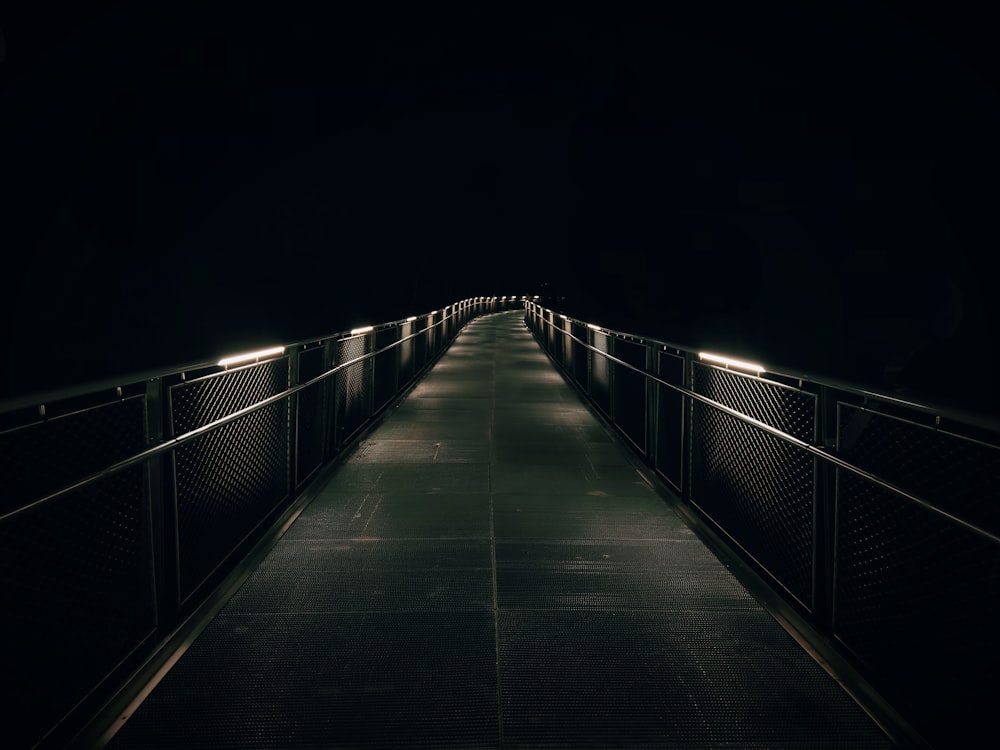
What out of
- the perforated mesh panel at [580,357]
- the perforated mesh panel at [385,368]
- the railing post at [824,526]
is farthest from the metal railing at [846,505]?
the perforated mesh panel at [580,357]

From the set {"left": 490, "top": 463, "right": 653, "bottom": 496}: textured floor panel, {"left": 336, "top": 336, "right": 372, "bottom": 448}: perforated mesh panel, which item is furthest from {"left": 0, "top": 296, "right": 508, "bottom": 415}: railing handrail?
{"left": 336, "top": 336, "right": 372, "bottom": 448}: perforated mesh panel

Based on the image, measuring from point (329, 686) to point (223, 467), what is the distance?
167 centimetres

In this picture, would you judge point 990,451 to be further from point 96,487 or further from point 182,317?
point 182,317

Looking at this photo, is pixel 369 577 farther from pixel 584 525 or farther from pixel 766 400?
pixel 766 400

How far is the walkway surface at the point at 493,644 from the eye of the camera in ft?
8.30

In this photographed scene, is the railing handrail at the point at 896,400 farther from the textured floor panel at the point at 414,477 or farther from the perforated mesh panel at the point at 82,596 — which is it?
the perforated mesh panel at the point at 82,596

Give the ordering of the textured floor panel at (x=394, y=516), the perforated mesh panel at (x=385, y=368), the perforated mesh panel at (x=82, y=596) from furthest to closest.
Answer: the perforated mesh panel at (x=385, y=368) → the textured floor panel at (x=394, y=516) → the perforated mesh panel at (x=82, y=596)

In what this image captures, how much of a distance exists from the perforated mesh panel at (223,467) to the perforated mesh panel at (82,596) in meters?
0.31

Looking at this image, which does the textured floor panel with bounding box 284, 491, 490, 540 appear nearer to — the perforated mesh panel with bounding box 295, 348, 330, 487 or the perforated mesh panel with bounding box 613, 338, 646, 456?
the perforated mesh panel with bounding box 295, 348, 330, 487

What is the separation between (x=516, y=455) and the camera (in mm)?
7066

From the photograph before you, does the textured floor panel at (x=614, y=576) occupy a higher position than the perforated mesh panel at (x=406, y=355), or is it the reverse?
the perforated mesh panel at (x=406, y=355)

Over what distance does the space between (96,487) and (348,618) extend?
1.36m

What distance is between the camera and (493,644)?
3137 millimetres

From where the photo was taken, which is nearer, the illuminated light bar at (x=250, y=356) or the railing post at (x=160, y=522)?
the railing post at (x=160, y=522)
